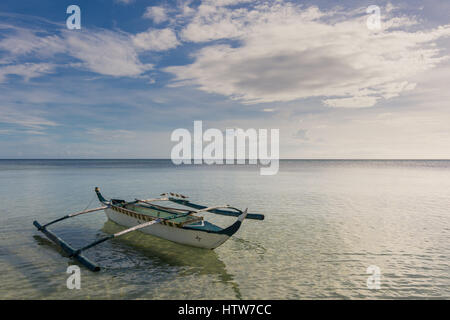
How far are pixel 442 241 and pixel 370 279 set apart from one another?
666 cm

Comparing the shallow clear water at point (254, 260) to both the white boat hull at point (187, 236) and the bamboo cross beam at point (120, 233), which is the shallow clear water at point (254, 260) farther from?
the bamboo cross beam at point (120, 233)

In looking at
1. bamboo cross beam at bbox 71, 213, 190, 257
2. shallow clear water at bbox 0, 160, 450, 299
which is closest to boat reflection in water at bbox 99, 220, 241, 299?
shallow clear water at bbox 0, 160, 450, 299

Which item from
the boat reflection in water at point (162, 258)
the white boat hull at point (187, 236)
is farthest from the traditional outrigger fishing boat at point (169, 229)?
the boat reflection in water at point (162, 258)

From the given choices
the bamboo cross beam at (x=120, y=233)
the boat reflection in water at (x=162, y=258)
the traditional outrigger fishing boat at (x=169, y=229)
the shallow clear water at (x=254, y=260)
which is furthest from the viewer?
the traditional outrigger fishing boat at (x=169, y=229)

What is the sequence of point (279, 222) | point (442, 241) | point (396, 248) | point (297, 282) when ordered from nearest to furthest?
point (297, 282) → point (396, 248) → point (442, 241) → point (279, 222)

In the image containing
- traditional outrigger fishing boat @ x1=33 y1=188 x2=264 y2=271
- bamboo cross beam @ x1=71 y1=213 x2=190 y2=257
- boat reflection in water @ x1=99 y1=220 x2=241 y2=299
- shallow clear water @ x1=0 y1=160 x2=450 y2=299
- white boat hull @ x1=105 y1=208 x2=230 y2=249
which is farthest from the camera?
white boat hull @ x1=105 y1=208 x2=230 y2=249

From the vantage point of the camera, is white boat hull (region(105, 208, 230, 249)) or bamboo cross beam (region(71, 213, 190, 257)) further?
white boat hull (region(105, 208, 230, 249))

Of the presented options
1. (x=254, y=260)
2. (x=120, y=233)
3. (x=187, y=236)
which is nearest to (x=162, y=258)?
(x=187, y=236)

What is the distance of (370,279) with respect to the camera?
8.11 metres

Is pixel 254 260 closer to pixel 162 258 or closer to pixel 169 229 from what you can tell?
pixel 162 258

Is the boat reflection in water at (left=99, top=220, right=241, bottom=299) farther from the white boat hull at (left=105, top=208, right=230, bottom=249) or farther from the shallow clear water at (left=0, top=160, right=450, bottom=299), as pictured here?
the white boat hull at (left=105, top=208, right=230, bottom=249)

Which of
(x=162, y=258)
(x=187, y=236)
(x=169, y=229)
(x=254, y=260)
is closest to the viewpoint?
(x=254, y=260)
